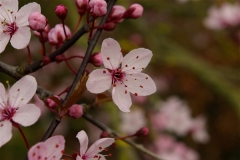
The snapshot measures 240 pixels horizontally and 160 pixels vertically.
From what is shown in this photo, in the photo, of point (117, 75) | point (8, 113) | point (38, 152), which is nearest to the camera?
point (38, 152)

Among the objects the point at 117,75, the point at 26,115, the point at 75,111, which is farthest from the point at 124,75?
the point at 26,115

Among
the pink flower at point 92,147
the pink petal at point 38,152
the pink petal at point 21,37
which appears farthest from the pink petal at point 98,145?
the pink petal at point 21,37

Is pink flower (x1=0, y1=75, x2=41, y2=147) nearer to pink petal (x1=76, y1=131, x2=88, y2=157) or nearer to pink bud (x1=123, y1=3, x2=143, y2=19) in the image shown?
pink petal (x1=76, y1=131, x2=88, y2=157)

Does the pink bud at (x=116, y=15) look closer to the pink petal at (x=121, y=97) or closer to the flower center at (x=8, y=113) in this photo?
the pink petal at (x=121, y=97)

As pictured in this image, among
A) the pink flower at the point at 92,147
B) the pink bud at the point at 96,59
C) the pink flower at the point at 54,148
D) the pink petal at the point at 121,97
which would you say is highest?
the pink bud at the point at 96,59

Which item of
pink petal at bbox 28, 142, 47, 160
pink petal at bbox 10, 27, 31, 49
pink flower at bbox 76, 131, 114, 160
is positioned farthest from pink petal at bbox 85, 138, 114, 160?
pink petal at bbox 10, 27, 31, 49

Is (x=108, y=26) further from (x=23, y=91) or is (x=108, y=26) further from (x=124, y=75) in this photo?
(x=23, y=91)
